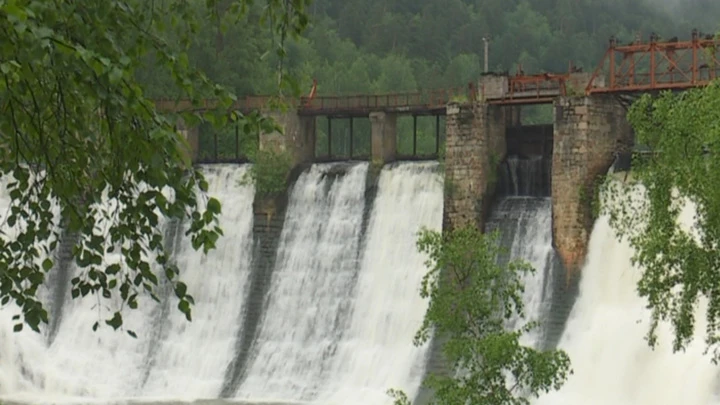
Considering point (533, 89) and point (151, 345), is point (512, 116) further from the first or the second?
point (151, 345)

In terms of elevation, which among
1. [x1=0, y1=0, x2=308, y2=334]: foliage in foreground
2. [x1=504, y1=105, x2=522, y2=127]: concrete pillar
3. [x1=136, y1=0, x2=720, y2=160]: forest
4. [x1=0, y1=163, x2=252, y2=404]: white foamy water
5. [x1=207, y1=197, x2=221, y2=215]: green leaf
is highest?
[x1=136, y1=0, x2=720, y2=160]: forest

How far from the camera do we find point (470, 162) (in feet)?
172

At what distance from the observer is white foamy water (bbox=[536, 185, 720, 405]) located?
42.9 meters

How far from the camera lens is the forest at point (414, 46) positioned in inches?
3123

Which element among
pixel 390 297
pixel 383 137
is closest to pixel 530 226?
pixel 390 297

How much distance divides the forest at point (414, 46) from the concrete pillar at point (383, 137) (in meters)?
18.0

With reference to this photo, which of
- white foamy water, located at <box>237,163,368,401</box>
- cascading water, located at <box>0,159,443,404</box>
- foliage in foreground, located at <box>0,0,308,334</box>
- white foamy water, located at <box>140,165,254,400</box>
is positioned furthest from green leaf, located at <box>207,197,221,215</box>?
white foamy water, located at <box>140,165,254,400</box>

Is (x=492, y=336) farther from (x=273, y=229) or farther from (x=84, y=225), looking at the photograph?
(x=273, y=229)

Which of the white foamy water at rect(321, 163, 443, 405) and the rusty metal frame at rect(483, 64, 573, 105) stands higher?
the rusty metal frame at rect(483, 64, 573, 105)

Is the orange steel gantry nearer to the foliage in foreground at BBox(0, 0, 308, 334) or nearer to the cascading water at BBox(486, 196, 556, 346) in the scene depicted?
the cascading water at BBox(486, 196, 556, 346)

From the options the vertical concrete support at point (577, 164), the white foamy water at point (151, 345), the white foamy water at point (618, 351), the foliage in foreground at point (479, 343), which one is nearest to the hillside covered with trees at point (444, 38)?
the white foamy water at point (151, 345)

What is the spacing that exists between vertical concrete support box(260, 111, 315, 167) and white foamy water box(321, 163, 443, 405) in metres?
5.47

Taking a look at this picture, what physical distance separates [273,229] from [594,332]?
612 inches

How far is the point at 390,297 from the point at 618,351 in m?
9.90
